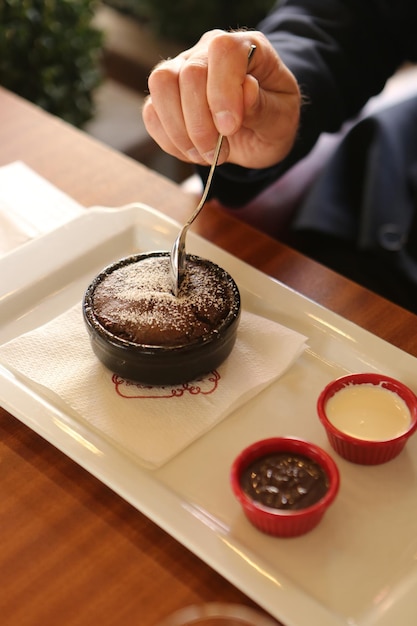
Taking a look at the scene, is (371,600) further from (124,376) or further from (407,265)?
A: (407,265)

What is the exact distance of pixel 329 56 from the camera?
68.5 inches

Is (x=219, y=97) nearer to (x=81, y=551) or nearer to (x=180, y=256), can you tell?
(x=180, y=256)

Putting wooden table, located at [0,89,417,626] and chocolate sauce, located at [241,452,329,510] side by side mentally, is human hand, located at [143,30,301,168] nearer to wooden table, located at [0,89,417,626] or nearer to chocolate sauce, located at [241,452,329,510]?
wooden table, located at [0,89,417,626]

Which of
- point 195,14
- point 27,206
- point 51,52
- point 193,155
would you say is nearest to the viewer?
point 193,155

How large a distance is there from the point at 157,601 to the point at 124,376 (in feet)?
1.12

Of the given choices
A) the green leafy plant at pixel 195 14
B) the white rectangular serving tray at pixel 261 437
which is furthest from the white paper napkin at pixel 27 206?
the green leafy plant at pixel 195 14

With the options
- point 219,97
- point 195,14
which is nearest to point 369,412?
point 219,97

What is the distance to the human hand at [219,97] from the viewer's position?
3.98 ft

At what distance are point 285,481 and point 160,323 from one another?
294 mm

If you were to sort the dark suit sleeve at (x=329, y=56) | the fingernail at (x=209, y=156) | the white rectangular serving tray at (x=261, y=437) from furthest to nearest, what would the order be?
the dark suit sleeve at (x=329, y=56)
the fingernail at (x=209, y=156)
the white rectangular serving tray at (x=261, y=437)

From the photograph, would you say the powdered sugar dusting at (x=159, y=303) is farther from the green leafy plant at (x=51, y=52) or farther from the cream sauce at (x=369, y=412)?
the green leafy plant at (x=51, y=52)

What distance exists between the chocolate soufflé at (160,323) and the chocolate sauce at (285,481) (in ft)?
0.64

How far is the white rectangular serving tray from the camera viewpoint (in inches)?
35.5

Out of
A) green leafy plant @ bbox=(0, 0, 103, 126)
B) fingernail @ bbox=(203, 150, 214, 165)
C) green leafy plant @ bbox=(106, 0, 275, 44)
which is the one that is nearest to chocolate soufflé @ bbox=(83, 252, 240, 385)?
fingernail @ bbox=(203, 150, 214, 165)
